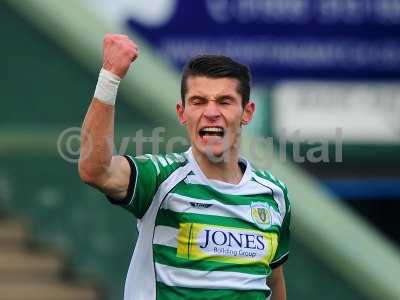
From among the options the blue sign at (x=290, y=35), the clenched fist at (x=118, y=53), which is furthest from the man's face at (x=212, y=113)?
the blue sign at (x=290, y=35)

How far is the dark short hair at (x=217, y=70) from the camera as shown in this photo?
4.69m

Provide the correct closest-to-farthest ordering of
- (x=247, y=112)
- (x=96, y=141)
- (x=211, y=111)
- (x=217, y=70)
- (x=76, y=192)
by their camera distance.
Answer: (x=96, y=141) → (x=211, y=111) → (x=217, y=70) → (x=247, y=112) → (x=76, y=192)

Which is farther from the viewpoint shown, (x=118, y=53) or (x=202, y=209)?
(x=202, y=209)

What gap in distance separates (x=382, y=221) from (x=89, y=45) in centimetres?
583

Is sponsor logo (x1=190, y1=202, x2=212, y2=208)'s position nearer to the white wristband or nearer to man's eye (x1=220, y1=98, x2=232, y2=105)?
man's eye (x1=220, y1=98, x2=232, y2=105)

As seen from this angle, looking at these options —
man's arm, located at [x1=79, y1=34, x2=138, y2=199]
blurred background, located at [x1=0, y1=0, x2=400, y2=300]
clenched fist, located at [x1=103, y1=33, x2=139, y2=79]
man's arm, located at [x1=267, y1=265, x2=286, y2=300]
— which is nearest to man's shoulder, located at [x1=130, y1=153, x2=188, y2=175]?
man's arm, located at [x1=79, y1=34, x2=138, y2=199]

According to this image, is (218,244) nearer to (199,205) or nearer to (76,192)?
(199,205)

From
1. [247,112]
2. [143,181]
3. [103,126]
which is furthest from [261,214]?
[103,126]

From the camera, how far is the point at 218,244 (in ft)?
15.1

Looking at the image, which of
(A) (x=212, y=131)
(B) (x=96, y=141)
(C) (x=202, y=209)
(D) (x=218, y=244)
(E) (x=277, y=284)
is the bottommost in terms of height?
(E) (x=277, y=284)

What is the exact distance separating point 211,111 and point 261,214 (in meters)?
0.47

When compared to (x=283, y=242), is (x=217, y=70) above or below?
above

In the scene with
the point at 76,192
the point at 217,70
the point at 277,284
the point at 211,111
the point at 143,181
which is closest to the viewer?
the point at 143,181

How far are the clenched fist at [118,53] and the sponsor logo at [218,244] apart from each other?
66 cm
